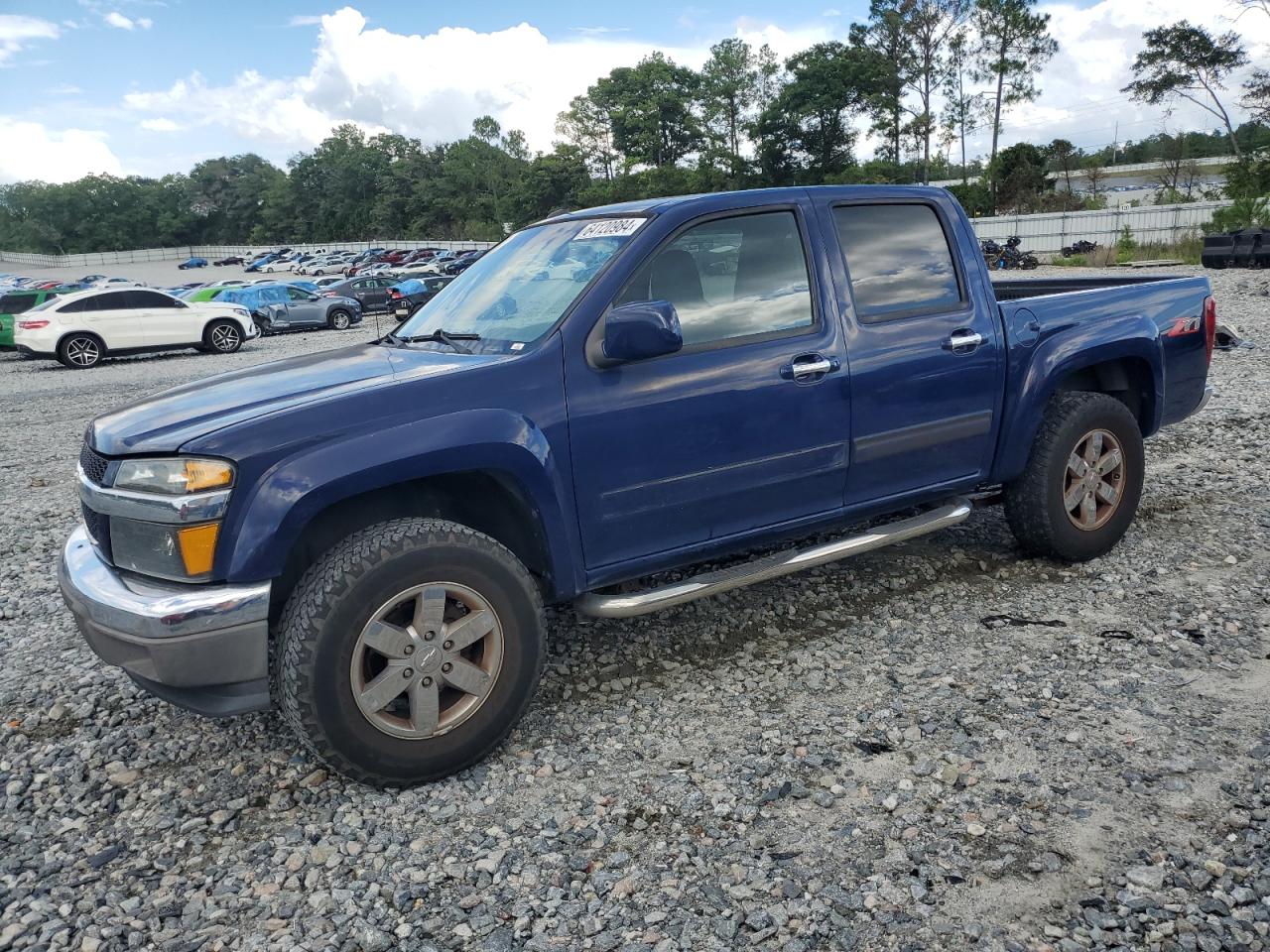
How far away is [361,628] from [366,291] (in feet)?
101

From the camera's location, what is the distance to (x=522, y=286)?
3.96 meters

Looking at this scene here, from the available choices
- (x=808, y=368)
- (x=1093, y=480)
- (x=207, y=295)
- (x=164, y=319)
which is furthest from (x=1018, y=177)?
(x=808, y=368)

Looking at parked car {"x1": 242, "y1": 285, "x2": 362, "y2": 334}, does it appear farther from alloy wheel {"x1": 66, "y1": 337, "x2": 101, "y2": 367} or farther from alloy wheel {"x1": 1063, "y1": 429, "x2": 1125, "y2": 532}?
alloy wheel {"x1": 1063, "y1": 429, "x2": 1125, "y2": 532}

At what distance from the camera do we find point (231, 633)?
2.92m

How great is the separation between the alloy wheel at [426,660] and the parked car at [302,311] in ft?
84.7

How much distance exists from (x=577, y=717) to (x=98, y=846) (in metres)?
1.63

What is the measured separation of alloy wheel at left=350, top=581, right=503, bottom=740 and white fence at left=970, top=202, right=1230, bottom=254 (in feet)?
118

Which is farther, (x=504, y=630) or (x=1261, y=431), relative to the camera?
(x=1261, y=431)

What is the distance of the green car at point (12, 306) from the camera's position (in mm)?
21906

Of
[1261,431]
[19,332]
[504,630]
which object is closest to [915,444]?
[504,630]

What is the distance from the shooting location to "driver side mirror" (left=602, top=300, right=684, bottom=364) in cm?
332

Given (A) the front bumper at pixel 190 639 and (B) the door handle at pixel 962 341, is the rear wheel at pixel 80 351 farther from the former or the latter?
(B) the door handle at pixel 962 341

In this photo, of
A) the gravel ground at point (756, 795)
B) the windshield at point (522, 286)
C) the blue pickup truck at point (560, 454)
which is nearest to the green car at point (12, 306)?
the gravel ground at point (756, 795)

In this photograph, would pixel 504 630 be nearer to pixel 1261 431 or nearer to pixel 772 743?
pixel 772 743
